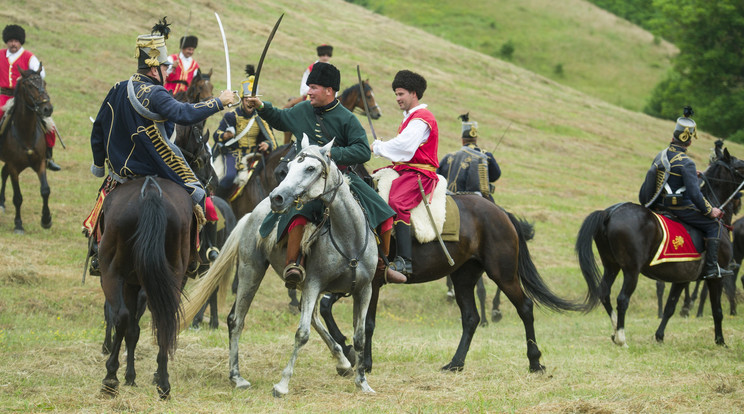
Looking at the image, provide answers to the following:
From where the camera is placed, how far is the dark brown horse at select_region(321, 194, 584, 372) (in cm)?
859

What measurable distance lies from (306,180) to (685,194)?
6901 mm

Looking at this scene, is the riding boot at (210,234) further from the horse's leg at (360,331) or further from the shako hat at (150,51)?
the horse's leg at (360,331)

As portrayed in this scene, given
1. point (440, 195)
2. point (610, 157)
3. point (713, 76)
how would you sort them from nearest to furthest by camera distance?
point (440, 195) → point (610, 157) → point (713, 76)

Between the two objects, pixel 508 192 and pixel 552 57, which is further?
pixel 552 57

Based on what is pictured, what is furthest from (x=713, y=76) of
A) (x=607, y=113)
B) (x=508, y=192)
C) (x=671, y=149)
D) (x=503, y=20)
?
(x=671, y=149)

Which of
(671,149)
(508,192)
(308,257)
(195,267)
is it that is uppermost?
(671,149)

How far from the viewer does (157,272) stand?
6430 millimetres

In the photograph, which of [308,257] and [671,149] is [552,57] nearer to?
[671,149]

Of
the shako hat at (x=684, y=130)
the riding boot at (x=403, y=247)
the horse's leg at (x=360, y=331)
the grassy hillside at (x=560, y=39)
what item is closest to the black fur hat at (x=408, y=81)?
the riding boot at (x=403, y=247)

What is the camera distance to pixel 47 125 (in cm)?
1453

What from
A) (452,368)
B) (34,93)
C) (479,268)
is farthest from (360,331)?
(34,93)

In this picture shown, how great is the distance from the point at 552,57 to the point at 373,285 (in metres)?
56.2

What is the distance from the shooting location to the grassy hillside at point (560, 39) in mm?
58750

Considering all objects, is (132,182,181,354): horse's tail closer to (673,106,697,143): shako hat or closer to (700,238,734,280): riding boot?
(673,106,697,143): shako hat
